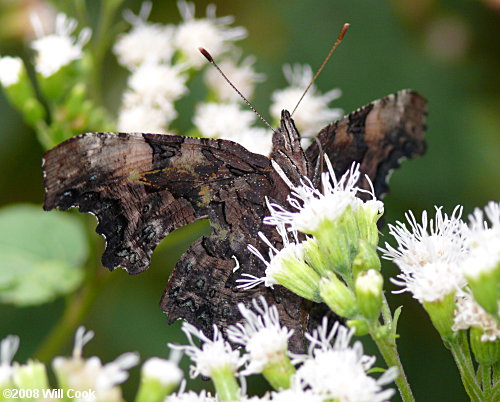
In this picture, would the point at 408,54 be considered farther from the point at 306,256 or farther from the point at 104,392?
the point at 104,392

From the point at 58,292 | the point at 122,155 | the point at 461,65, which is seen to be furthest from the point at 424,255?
the point at 461,65

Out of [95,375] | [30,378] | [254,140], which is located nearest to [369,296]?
[95,375]

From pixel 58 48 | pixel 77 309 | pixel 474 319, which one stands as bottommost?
pixel 77 309

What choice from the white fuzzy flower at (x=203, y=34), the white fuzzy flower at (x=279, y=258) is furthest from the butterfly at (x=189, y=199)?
the white fuzzy flower at (x=203, y=34)

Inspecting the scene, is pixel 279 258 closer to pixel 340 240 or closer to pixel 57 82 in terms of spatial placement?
pixel 340 240

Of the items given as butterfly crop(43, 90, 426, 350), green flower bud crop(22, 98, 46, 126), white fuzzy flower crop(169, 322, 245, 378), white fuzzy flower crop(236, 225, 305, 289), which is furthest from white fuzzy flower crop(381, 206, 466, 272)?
green flower bud crop(22, 98, 46, 126)

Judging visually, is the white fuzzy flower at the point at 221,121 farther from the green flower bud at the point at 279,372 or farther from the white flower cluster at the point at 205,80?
the green flower bud at the point at 279,372
